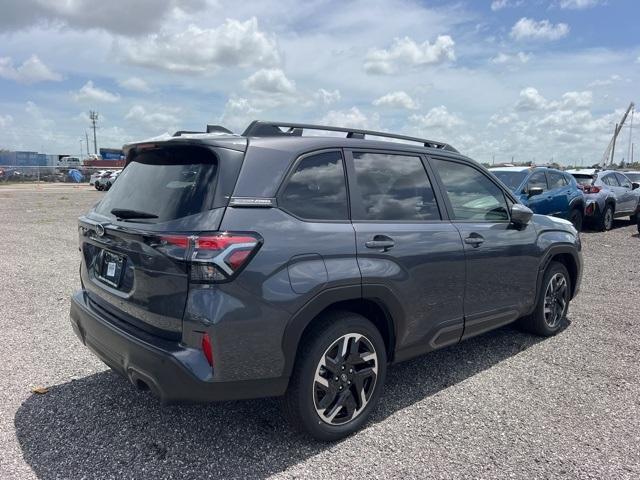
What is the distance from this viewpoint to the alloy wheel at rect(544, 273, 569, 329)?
5.11 metres

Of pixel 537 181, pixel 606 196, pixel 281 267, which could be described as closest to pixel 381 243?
pixel 281 267

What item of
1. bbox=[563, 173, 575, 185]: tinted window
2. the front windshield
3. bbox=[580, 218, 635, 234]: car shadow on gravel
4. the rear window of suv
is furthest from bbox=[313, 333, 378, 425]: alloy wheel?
the front windshield

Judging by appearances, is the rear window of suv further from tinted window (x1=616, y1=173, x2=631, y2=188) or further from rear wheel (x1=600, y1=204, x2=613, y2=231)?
tinted window (x1=616, y1=173, x2=631, y2=188)

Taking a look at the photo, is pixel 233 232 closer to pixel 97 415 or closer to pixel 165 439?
pixel 165 439

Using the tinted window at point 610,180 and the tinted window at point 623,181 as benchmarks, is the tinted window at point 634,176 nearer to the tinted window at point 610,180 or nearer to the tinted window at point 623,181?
the tinted window at point 623,181

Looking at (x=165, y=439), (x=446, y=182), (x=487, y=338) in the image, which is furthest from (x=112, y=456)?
(x=487, y=338)

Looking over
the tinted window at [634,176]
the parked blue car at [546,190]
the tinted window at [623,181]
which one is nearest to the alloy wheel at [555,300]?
the parked blue car at [546,190]

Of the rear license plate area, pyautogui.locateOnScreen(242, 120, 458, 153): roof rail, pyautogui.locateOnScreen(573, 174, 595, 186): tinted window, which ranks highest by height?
pyautogui.locateOnScreen(242, 120, 458, 153): roof rail

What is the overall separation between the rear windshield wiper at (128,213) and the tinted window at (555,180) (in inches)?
415

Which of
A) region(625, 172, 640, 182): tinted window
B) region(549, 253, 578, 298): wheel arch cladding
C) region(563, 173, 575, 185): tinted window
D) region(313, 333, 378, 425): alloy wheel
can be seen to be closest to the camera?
region(313, 333, 378, 425): alloy wheel

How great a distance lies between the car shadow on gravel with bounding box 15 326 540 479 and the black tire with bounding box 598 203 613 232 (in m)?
11.5

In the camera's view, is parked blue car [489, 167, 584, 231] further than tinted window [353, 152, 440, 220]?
Yes

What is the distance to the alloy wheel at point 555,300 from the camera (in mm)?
5110

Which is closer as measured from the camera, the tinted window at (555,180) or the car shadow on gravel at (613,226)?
the tinted window at (555,180)
